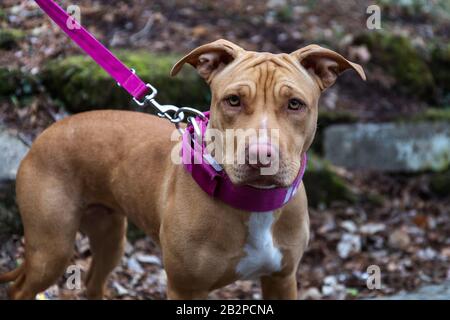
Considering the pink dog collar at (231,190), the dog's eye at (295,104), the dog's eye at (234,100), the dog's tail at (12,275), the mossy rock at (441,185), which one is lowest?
the dog's tail at (12,275)

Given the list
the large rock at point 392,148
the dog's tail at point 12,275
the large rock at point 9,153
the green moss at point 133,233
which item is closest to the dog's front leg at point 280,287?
the dog's tail at point 12,275

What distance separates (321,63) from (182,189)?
96cm

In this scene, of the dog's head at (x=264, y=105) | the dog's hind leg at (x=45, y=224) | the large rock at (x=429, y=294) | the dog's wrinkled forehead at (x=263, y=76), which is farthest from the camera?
the large rock at (x=429, y=294)

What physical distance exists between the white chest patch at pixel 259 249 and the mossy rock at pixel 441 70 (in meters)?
4.88

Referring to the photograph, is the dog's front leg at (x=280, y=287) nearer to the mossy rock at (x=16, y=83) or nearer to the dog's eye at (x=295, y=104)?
the dog's eye at (x=295, y=104)

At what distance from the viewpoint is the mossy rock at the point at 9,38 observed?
6.30 metres

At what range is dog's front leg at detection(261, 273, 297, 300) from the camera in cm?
414

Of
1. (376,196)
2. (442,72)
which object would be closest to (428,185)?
(376,196)

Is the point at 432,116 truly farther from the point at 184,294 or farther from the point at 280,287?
the point at 184,294

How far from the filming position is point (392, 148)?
7.39 meters

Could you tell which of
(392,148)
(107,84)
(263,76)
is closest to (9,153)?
(107,84)

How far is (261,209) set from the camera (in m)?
3.69

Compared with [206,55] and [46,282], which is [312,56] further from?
[46,282]
